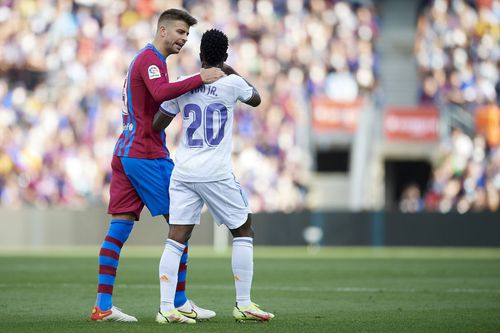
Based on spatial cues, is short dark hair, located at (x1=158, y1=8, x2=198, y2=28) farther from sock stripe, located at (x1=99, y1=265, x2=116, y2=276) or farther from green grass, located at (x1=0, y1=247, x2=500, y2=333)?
green grass, located at (x1=0, y1=247, x2=500, y2=333)

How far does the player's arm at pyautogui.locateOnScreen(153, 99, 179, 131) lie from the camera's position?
834 cm

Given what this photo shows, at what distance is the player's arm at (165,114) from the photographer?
8344 millimetres

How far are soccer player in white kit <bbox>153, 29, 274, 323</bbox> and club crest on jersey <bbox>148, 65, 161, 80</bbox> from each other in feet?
0.82

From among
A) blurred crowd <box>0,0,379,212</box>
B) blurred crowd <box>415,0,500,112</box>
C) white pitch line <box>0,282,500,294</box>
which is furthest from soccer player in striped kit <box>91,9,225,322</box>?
blurred crowd <box>415,0,500,112</box>

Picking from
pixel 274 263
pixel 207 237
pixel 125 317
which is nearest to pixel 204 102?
pixel 125 317

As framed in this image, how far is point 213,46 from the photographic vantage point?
8070 millimetres

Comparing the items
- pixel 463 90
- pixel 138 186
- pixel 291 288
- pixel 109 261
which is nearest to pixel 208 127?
pixel 138 186

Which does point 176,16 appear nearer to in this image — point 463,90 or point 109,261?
point 109,261

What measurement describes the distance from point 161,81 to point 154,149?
0.61 m

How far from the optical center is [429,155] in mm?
28016

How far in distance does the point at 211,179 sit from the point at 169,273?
0.79 m

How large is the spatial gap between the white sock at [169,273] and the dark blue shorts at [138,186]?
46cm

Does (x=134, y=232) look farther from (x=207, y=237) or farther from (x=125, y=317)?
(x=125, y=317)

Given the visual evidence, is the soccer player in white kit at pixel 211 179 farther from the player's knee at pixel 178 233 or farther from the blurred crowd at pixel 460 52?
the blurred crowd at pixel 460 52
